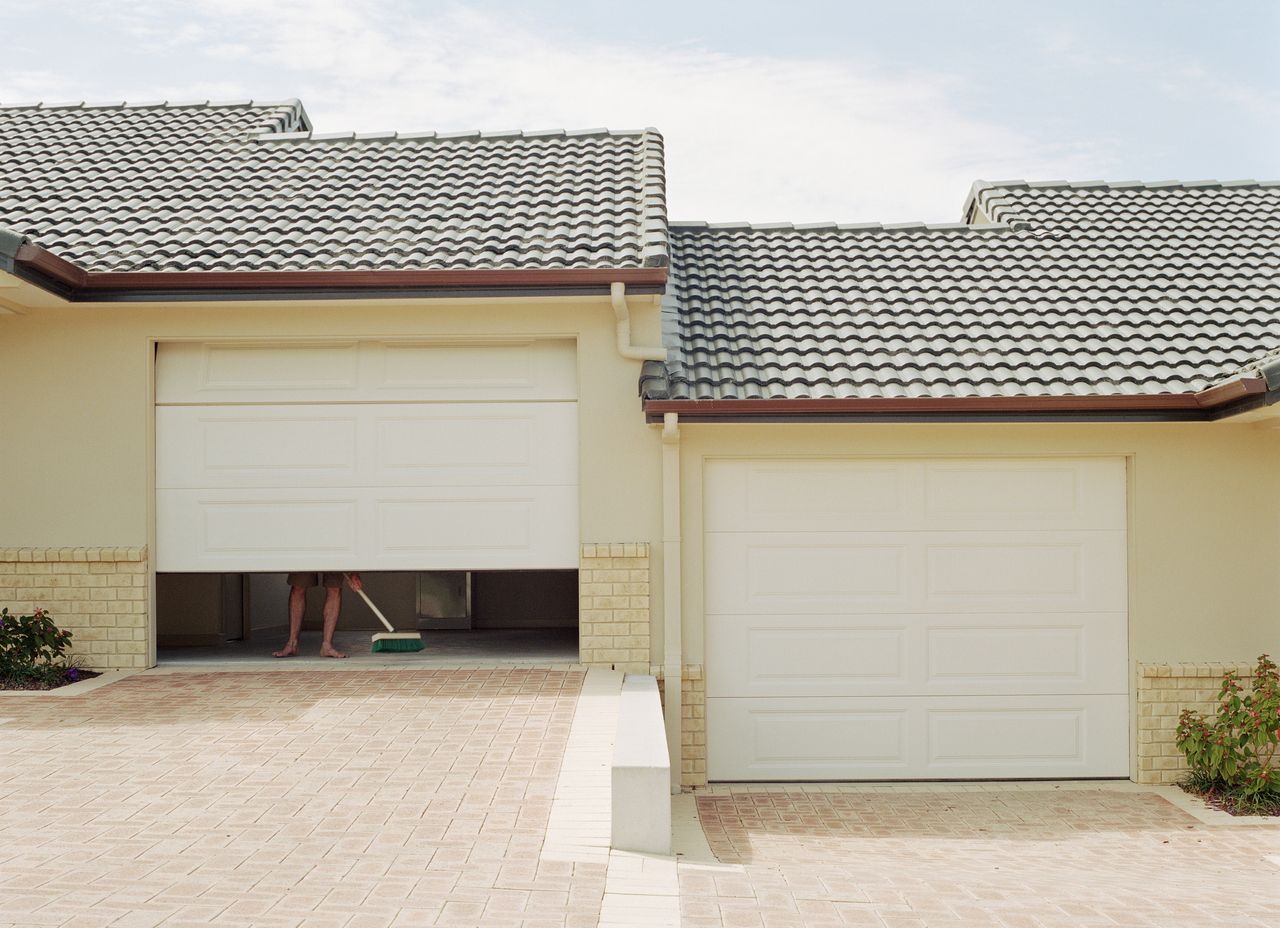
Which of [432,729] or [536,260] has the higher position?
[536,260]

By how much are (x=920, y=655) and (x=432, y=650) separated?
4.82 metres

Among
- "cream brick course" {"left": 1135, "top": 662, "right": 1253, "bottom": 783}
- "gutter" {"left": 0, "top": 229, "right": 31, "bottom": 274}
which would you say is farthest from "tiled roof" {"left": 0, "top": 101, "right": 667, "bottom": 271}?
"cream brick course" {"left": 1135, "top": 662, "right": 1253, "bottom": 783}

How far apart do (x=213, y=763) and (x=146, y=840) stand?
1.33 m

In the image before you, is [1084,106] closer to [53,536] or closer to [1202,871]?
[1202,871]

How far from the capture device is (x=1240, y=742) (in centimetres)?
890

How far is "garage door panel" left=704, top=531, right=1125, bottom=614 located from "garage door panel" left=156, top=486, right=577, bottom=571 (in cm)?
149

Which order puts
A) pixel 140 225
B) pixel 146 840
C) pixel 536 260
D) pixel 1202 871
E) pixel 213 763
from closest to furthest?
pixel 146 840
pixel 213 763
pixel 1202 871
pixel 536 260
pixel 140 225

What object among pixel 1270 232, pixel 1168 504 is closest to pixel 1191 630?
pixel 1168 504

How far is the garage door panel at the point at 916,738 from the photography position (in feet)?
31.9

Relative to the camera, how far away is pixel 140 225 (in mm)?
10172

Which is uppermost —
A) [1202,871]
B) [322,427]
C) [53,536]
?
[322,427]

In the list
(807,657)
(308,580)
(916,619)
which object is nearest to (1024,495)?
(916,619)

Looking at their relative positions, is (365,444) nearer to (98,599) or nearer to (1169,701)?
(98,599)

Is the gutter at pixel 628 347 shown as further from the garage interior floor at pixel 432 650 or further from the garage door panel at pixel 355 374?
the garage interior floor at pixel 432 650
